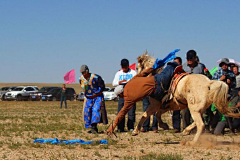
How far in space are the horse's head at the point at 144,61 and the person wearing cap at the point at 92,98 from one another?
89.2 inches

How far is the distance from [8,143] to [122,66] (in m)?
3.82

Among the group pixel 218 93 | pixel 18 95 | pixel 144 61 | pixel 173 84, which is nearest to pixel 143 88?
pixel 173 84

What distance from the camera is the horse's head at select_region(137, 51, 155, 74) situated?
8945mm

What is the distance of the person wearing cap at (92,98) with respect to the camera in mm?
11055

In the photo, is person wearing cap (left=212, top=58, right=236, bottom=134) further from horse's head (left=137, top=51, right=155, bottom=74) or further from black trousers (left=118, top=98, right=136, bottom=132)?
horse's head (left=137, top=51, right=155, bottom=74)

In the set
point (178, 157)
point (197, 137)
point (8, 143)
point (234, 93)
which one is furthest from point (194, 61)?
point (8, 143)

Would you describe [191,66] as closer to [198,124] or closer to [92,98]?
[92,98]

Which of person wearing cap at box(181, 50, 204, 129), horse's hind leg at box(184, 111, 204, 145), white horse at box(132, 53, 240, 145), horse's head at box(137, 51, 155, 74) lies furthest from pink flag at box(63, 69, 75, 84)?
horse's hind leg at box(184, 111, 204, 145)

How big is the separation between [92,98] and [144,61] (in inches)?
104

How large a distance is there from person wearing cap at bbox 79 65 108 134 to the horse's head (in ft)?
7.43

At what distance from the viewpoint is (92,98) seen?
36.6ft

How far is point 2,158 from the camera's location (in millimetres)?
6996

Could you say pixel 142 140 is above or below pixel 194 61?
below

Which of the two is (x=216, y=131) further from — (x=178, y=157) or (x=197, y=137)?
→ (x=178, y=157)
